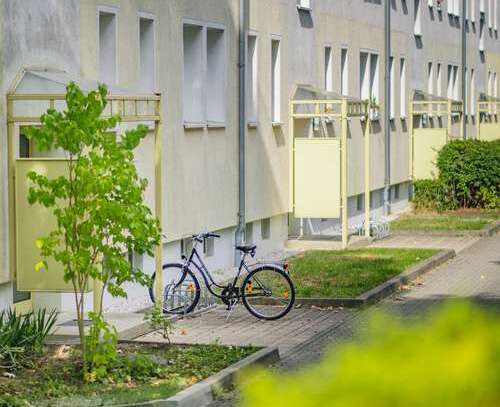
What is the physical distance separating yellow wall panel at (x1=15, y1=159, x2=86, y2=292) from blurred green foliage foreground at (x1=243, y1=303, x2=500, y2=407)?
11182 millimetres

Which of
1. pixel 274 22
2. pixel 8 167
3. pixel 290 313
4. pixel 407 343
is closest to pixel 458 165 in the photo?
pixel 274 22

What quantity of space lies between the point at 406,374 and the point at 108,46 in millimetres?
15275

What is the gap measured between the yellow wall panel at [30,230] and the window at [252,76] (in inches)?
404

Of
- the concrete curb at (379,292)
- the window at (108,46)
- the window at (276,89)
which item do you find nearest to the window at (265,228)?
the window at (276,89)

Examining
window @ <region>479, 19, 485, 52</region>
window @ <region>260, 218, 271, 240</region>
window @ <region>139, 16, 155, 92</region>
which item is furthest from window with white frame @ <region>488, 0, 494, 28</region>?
window @ <region>139, 16, 155, 92</region>

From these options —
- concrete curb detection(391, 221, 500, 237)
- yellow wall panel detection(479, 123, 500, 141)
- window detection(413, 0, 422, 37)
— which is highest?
window detection(413, 0, 422, 37)

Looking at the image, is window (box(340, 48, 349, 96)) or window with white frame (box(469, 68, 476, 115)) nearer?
window (box(340, 48, 349, 96))

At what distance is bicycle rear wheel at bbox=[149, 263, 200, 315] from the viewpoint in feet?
49.3

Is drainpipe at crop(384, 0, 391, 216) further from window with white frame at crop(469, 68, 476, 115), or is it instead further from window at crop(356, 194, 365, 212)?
A: window with white frame at crop(469, 68, 476, 115)

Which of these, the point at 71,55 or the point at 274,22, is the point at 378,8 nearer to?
the point at 274,22

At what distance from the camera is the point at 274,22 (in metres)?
24.5

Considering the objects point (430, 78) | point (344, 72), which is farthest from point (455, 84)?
point (344, 72)

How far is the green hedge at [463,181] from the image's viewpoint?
34.0m

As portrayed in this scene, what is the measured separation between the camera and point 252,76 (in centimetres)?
2316
